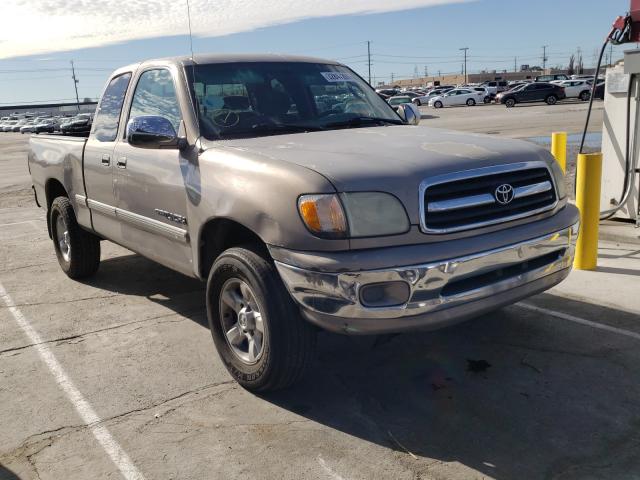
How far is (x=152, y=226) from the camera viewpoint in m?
4.61

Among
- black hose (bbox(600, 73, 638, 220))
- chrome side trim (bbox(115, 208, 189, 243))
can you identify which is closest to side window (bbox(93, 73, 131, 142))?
chrome side trim (bbox(115, 208, 189, 243))

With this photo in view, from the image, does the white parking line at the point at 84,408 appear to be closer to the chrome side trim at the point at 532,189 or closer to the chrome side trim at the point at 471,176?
the chrome side trim at the point at 471,176

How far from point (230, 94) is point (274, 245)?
154cm

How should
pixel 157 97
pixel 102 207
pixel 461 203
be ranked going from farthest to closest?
1. pixel 102 207
2. pixel 157 97
3. pixel 461 203

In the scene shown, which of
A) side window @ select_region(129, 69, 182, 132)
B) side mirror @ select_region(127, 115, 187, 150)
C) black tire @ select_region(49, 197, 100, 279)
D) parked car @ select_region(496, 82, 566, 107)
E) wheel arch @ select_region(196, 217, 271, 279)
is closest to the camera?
wheel arch @ select_region(196, 217, 271, 279)

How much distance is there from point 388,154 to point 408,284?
0.78 metres

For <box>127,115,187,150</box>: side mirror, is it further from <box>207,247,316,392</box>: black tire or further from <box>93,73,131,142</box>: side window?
<box>93,73,131,142</box>: side window

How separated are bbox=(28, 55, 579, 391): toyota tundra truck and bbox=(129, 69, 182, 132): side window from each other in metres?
0.02

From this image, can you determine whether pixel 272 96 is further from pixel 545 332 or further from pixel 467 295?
pixel 545 332

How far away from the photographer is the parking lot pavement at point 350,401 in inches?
122

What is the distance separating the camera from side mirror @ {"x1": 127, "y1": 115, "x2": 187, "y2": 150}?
4.11 metres

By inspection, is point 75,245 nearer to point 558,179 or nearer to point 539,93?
point 558,179

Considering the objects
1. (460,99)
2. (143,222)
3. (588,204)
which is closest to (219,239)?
(143,222)

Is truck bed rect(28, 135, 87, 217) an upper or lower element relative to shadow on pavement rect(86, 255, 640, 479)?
upper
